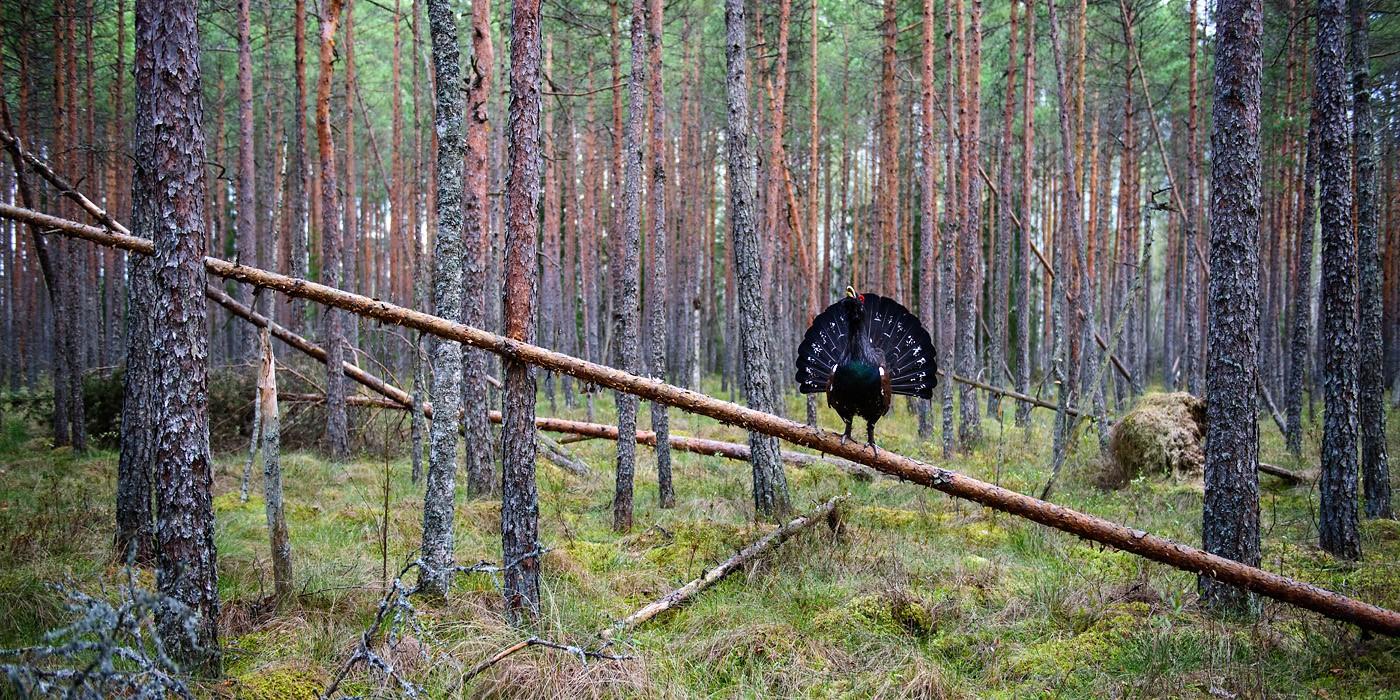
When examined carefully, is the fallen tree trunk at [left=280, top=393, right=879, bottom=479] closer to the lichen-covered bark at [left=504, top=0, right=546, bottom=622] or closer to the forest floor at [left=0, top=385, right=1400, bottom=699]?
the forest floor at [left=0, top=385, right=1400, bottom=699]

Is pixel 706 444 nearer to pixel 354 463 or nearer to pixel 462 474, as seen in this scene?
pixel 462 474

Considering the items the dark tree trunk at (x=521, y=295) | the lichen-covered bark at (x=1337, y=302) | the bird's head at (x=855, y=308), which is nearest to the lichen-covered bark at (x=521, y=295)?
the dark tree trunk at (x=521, y=295)

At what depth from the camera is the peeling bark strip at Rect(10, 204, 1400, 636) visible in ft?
13.8

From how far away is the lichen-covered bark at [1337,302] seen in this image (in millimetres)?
6422

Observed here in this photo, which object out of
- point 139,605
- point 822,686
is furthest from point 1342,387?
point 139,605

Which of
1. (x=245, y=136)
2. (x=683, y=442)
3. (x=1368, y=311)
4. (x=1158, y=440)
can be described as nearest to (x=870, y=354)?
(x=1368, y=311)

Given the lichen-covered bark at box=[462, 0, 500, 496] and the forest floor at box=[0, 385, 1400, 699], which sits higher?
the lichen-covered bark at box=[462, 0, 500, 496]

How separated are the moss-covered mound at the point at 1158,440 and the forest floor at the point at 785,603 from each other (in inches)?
43.4

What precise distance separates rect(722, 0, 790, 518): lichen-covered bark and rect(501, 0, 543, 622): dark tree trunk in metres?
3.30

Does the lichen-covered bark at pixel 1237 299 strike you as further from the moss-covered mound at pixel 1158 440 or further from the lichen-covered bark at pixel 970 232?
the lichen-covered bark at pixel 970 232

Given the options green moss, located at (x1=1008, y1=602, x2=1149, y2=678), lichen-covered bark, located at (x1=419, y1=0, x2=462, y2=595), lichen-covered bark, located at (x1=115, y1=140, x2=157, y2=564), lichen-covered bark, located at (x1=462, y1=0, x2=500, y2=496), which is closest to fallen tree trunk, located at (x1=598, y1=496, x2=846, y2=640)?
lichen-covered bark, located at (x1=419, y1=0, x2=462, y2=595)

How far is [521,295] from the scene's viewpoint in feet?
15.7

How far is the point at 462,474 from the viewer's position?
11.2 metres

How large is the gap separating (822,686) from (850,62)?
2343 cm
